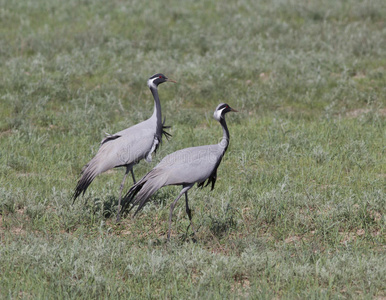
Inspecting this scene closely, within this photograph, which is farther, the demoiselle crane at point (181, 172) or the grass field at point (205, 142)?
the demoiselle crane at point (181, 172)

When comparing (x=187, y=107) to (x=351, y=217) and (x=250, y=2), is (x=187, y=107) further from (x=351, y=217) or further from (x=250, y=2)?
(x=250, y=2)

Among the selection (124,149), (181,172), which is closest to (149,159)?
(124,149)

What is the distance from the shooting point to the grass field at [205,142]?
588 cm

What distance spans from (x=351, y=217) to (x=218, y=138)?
3664mm

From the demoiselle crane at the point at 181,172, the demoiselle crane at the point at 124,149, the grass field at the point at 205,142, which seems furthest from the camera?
the demoiselle crane at the point at 124,149

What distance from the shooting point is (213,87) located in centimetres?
1291

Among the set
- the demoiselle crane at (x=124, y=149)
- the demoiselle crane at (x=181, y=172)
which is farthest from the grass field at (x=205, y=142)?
the demoiselle crane at (x=181, y=172)

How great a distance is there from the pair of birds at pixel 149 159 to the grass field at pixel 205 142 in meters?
0.45

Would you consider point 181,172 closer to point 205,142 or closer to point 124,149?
point 124,149

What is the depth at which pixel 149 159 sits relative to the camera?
792 centimetres

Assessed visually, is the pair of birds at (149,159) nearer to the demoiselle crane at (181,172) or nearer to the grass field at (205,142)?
the demoiselle crane at (181,172)

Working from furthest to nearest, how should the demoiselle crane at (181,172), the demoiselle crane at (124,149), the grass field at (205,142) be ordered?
the demoiselle crane at (124,149)
the demoiselle crane at (181,172)
the grass field at (205,142)

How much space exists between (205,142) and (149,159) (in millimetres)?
2514

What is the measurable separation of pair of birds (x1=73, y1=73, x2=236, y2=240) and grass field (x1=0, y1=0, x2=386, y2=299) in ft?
1.47
